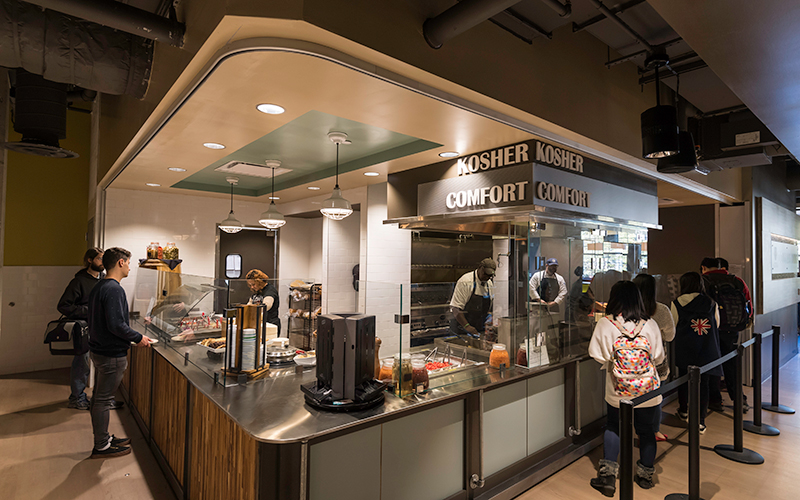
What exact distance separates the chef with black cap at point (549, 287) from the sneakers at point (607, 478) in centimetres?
126

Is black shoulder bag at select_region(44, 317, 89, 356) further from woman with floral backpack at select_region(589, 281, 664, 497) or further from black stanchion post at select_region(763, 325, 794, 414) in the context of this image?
black stanchion post at select_region(763, 325, 794, 414)

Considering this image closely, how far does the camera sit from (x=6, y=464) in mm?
3486

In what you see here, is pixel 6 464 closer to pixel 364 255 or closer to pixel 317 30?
pixel 364 255

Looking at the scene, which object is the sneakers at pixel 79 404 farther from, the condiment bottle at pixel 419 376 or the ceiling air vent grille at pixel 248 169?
the condiment bottle at pixel 419 376

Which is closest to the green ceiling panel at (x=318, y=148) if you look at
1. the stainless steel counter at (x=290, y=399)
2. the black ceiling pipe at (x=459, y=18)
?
the black ceiling pipe at (x=459, y=18)

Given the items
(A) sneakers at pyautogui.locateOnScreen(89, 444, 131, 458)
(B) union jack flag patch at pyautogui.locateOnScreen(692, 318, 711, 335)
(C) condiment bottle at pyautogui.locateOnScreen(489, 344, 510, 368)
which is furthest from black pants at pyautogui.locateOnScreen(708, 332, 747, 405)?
(A) sneakers at pyautogui.locateOnScreen(89, 444, 131, 458)

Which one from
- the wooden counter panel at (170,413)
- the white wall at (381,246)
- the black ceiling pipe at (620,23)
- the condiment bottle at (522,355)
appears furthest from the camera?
the white wall at (381,246)

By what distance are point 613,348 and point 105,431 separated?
14.1 ft

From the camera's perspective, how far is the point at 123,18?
2.10 metres

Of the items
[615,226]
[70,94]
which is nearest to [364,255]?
[615,226]

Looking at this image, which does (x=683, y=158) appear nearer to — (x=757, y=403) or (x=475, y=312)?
(x=475, y=312)

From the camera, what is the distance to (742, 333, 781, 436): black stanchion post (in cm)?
403

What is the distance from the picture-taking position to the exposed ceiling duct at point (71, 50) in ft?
7.47

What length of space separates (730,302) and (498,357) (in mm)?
3507
